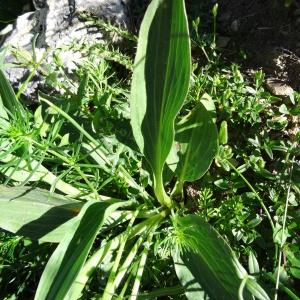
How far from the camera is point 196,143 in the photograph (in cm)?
157

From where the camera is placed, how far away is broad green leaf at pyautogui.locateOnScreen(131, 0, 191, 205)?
1223mm

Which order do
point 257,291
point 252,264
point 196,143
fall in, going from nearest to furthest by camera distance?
point 257,291, point 252,264, point 196,143

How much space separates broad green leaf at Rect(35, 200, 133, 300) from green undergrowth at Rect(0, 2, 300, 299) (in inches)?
4.8

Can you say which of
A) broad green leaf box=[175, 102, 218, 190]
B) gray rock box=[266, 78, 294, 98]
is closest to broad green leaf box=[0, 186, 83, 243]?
broad green leaf box=[175, 102, 218, 190]

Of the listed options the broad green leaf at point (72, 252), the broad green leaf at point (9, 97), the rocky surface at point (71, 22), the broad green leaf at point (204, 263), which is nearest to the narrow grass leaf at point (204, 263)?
the broad green leaf at point (204, 263)

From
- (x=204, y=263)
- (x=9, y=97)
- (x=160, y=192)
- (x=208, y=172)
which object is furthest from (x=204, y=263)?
(x=9, y=97)

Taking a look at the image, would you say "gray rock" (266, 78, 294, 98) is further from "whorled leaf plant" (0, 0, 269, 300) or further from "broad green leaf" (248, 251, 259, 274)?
"broad green leaf" (248, 251, 259, 274)

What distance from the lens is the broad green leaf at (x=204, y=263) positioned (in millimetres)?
1303

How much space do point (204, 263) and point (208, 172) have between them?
413 millimetres

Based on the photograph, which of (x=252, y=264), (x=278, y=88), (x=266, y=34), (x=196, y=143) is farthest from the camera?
(x=266, y=34)

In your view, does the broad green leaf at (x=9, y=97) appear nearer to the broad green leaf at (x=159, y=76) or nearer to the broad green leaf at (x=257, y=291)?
the broad green leaf at (x=159, y=76)

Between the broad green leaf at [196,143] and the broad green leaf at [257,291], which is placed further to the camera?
the broad green leaf at [196,143]

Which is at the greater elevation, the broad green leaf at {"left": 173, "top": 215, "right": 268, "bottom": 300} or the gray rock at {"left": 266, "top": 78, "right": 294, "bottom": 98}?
the gray rock at {"left": 266, "top": 78, "right": 294, "bottom": 98}

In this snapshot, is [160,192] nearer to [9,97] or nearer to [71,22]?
[9,97]
